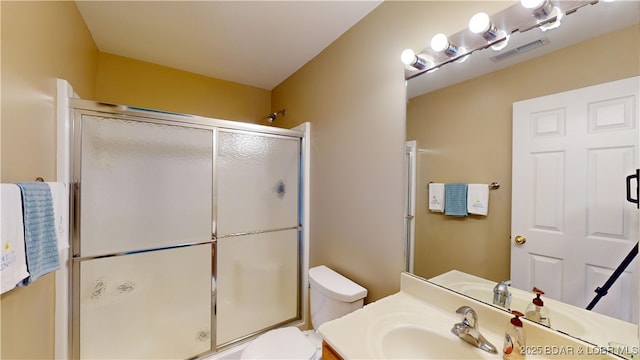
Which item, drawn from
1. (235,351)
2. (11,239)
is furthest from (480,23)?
(235,351)

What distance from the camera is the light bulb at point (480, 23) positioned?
86 centimetres

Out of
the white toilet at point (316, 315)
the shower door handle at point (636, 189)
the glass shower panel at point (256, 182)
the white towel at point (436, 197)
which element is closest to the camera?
the shower door handle at point (636, 189)

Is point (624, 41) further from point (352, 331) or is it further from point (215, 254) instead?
point (215, 254)

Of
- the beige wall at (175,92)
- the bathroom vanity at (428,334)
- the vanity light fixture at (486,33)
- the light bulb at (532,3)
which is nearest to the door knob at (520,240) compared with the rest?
the bathroom vanity at (428,334)

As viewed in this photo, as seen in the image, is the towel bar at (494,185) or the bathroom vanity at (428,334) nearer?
the bathroom vanity at (428,334)

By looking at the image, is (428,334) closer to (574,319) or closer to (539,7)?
(574,319)

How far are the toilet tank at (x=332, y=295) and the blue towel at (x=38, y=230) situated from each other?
48.7 inches

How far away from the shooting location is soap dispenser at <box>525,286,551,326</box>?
77 cm

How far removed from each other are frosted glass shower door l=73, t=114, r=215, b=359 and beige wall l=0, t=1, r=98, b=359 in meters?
0.17

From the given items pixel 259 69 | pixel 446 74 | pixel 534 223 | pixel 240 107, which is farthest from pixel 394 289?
pixel 240 107

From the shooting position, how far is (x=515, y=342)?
0.72 m

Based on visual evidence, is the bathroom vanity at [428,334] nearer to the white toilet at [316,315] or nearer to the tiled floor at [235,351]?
the white toilet at [316,315]

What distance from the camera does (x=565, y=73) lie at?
0.75 metres

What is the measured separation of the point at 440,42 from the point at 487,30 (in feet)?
0.54
